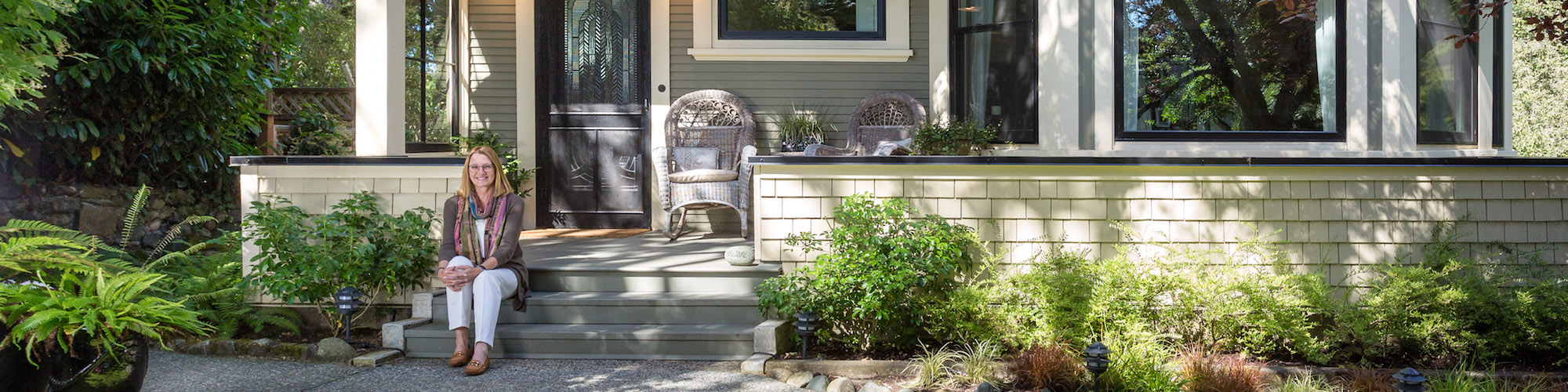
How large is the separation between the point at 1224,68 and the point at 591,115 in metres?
4.25

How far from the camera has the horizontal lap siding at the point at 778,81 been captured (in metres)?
7.52

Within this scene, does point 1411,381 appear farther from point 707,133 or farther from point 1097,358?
point 707,133

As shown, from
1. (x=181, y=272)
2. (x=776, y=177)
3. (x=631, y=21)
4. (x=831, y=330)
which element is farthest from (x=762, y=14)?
(x=181, y=272)

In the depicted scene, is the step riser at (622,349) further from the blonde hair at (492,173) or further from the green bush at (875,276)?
the blonde hair at (492,173)

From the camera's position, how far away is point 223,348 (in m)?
4.81

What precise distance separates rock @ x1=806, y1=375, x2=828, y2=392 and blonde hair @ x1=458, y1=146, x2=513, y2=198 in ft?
5.63

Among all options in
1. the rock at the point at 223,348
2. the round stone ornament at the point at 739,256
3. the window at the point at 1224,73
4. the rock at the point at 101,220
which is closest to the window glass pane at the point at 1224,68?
the window at the point at 1224,73

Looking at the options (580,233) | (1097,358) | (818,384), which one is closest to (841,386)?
(818,384)

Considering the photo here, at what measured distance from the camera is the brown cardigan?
15.5 ft

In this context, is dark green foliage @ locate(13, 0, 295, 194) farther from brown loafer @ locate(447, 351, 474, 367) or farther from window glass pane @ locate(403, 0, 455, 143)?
brown loafer @ locate(447, 351, 474, 367)

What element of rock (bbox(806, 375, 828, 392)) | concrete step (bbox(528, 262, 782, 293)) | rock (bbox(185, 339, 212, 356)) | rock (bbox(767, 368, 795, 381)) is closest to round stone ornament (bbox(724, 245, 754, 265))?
concrete step (bbox(528, 262, 782, 293))

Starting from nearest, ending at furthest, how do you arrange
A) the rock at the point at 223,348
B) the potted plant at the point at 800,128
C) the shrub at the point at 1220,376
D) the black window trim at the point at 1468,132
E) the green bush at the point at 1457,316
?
the shrub at the point at 1220,376 → the green bush at the point at 1457,316 → the rock at the point at 223,348 → the black window trim at the point at 1468,132 → the potted plant at the point at 800,128

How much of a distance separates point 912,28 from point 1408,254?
3622 millimetres

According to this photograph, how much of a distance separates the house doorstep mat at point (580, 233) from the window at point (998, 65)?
2.47m
